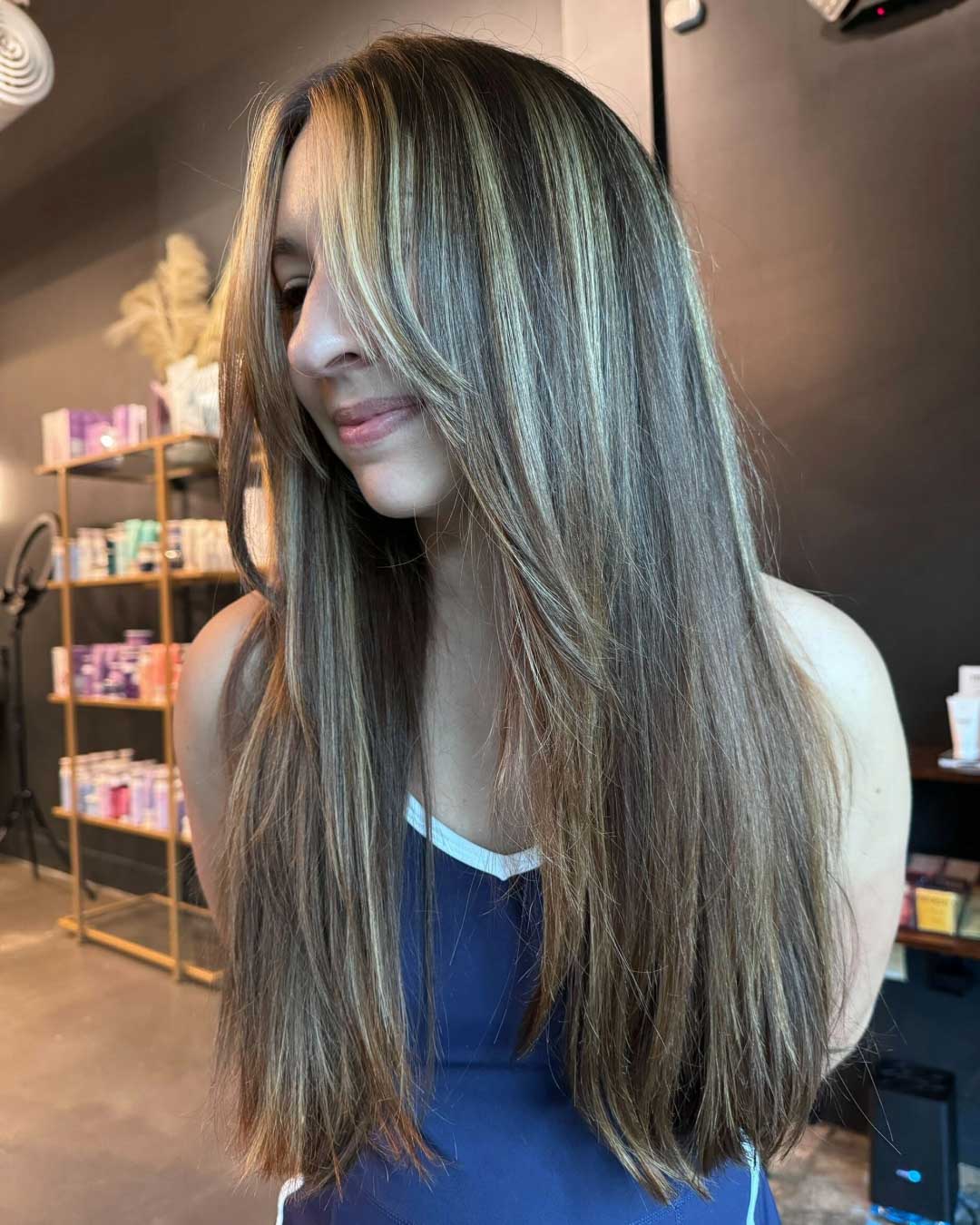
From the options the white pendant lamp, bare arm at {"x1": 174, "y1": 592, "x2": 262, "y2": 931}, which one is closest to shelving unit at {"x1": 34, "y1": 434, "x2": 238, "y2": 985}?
the white pendant lamp

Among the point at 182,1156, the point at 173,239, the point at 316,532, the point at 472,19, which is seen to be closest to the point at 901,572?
the point at 316,532

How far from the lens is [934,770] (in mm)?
1469

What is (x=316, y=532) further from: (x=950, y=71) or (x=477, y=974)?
(x=950, y=71)

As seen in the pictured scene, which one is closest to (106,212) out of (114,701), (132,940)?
(114,701)

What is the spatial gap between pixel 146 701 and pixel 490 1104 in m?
2.59

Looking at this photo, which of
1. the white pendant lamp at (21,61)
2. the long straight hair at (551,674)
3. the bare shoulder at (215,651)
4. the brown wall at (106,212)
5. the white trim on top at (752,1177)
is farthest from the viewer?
the brown wall at (106,212)

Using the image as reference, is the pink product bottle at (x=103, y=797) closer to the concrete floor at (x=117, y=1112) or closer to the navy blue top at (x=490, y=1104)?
the concrete floor at (x=117, y=1112)

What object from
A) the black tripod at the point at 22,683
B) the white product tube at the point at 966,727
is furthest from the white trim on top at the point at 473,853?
the black tripod at the point at 22,683

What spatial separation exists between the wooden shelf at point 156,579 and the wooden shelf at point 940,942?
1.97m

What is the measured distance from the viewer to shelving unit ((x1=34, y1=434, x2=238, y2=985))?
2863 mm

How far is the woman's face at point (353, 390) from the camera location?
1.92ft

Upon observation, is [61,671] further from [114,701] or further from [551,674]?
[551,674]

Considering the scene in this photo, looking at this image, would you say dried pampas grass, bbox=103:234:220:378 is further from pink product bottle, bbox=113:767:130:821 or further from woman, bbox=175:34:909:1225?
woman, bbox=175:34:909:1225

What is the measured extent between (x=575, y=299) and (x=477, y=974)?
52 centimetres
